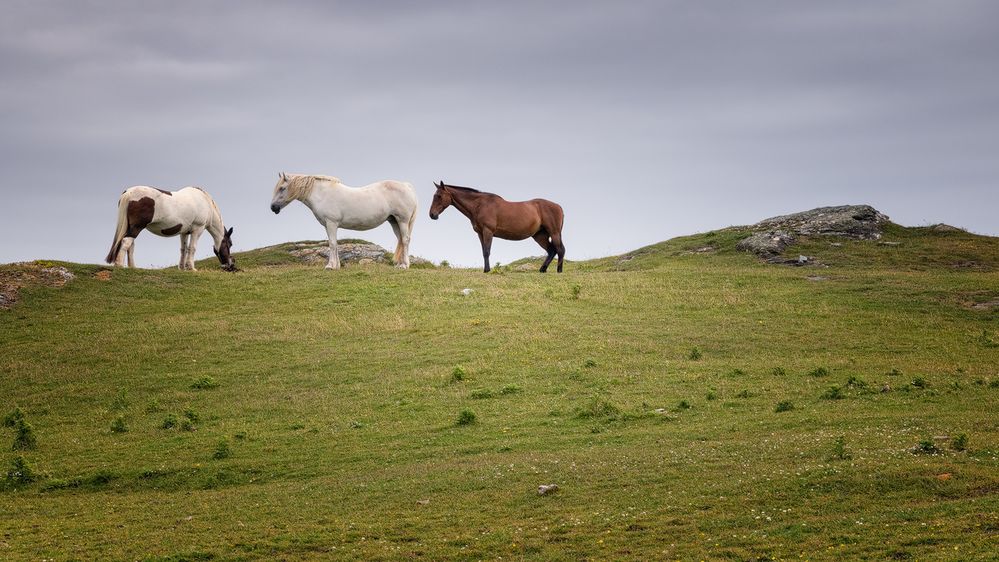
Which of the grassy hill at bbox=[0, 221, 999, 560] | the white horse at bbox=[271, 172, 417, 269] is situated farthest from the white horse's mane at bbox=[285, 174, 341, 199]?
the grassy hill at bbox=[0, 221, 999, 560]

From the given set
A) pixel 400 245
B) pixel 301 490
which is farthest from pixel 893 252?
pixel 301 490

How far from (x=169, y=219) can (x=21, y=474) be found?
56.3 ft

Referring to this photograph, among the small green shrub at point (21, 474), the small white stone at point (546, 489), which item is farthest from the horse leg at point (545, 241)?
the small white stone at point (546, 489)

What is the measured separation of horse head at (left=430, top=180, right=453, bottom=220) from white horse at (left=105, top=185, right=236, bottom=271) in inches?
302

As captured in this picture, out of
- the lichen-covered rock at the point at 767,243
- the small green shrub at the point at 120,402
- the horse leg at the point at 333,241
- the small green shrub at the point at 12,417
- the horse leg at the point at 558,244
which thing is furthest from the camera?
the lichen-covered rock at the point at 767,243

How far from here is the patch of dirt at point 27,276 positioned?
92.7 ft

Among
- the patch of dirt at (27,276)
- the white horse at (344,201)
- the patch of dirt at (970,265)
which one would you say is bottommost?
the patch of dirt at (970,265)

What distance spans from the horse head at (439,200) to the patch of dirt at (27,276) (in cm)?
1237

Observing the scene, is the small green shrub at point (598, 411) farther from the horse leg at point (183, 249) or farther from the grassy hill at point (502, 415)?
the horse leg at point (183, 249)

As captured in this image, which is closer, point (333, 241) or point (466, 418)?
point (466, 418)

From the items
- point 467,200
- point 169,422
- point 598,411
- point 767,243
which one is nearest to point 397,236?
point 467,200

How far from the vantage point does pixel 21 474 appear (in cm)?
1609

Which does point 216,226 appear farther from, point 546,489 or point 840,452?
point 840,452

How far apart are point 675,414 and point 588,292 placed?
1271cm
